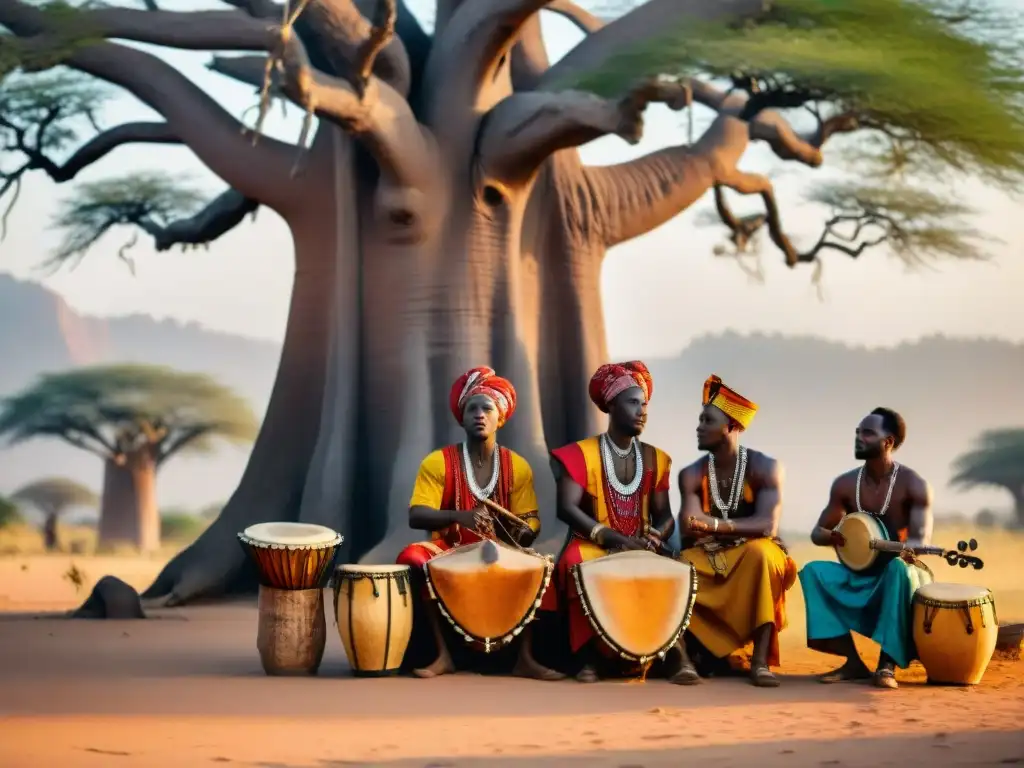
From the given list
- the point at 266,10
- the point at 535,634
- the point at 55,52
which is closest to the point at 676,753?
the point at 535,634

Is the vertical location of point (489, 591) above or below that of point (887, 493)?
below

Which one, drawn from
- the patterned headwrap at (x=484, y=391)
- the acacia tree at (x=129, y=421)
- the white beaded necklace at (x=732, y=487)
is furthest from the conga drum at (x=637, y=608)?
the acacia tree at (x=129, y=421)

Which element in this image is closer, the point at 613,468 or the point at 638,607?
the point at 638,607

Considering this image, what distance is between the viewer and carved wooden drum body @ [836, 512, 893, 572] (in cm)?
709

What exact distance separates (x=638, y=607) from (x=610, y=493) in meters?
0.58

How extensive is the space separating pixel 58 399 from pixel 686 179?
16598 millimetres

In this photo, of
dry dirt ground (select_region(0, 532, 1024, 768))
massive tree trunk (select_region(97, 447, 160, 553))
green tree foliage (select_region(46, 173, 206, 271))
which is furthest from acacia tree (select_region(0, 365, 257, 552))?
dry dirt ground (select_region(0, 532, 1024, 768))

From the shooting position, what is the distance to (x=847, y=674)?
23.5 ft

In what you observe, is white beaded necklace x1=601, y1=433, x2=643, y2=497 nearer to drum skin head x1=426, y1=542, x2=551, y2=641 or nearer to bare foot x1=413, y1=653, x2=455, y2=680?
drum skin head x1=426, y1=542, x2=551, y2=641

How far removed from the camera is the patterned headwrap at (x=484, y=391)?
7.45 metres

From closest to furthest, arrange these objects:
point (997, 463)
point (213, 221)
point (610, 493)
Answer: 1. point (610, 493)
2. point (213, 221)
3. point (997, 463)

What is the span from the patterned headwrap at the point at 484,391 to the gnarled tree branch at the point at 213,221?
22.9ft

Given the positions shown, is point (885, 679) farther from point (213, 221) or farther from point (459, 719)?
point (213, 221)

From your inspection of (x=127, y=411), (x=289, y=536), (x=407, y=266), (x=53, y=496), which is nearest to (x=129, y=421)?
(x=127, y=411)
